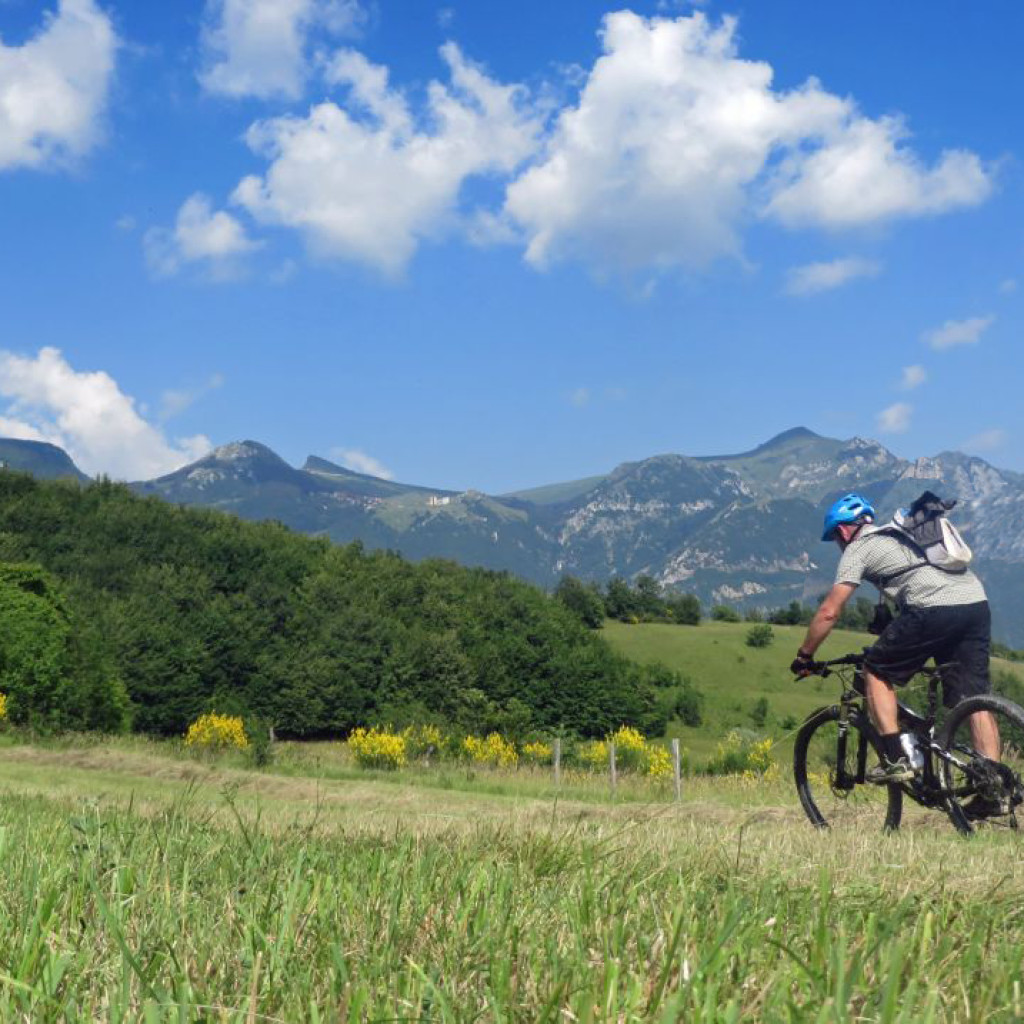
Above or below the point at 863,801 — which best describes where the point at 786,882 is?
above

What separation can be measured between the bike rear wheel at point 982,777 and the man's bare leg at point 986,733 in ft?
0.10

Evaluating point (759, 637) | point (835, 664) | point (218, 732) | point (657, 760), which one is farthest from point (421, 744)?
point (759, 637)

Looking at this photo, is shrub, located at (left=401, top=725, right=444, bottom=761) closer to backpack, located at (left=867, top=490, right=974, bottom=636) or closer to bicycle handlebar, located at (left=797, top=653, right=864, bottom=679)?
bicycle handlebar, located at (left=797, top=653, right=864, bottom=679)

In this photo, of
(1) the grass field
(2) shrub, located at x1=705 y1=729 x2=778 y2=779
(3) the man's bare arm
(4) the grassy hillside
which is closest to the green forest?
(4) the grassy hillside

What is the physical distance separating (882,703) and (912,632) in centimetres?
61

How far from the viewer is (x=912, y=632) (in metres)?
7.07

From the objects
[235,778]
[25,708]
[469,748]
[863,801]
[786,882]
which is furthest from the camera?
[25,708]

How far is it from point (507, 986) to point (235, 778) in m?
20.3

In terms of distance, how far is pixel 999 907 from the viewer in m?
2.79

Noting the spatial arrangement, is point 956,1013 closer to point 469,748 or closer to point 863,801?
point 863,801

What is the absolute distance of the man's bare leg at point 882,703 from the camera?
7.37 metres

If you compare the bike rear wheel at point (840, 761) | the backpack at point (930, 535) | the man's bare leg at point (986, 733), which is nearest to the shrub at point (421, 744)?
the bike rear wheel at point (840, 761)

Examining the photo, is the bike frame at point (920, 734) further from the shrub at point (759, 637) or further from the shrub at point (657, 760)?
the shrub at point (759, 637)

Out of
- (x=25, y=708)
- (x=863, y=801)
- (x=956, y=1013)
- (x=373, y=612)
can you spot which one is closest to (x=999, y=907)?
(x=956, y=1013)
